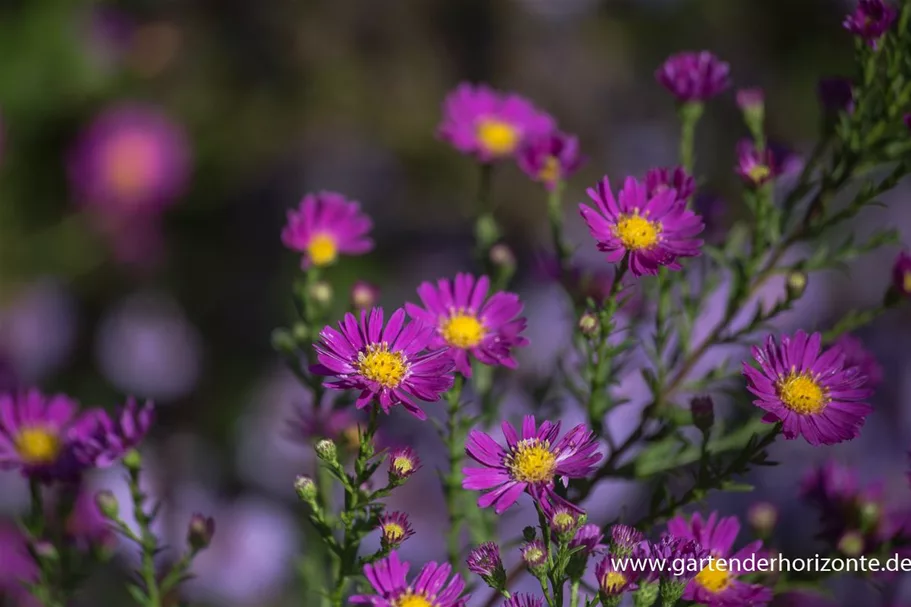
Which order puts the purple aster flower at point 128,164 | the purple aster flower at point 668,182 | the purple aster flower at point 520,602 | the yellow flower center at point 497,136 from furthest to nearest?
the purple aster flower at point 128,164 < the yellow flower center at point 497,136 < the purple aster flower at point 668,182 < the purple aster flower at point 520,602

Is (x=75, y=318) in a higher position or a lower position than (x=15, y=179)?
lower

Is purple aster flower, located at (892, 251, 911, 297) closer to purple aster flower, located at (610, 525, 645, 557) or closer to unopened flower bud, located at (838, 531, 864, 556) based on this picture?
unopened flower bud, located at (838, 531, 864, 556)

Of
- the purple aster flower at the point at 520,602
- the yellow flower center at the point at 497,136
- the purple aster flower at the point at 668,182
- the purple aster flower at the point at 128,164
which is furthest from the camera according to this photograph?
the purple aster flower at the point at 128,164

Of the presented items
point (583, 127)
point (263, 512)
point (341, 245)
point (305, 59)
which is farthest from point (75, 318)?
point (341, 245)

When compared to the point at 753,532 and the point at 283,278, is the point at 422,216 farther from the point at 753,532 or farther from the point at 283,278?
the point at 753,532

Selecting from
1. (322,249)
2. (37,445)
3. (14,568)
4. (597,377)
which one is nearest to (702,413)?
(597,377)

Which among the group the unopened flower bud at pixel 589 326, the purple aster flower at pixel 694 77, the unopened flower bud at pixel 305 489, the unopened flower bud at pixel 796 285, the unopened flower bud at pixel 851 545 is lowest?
the unopened flower bud at pixel 305 489

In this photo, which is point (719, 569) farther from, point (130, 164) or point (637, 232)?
point (130, 164)

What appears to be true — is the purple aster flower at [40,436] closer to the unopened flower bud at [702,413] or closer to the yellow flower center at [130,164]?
the unopened flower bud at [702,413]

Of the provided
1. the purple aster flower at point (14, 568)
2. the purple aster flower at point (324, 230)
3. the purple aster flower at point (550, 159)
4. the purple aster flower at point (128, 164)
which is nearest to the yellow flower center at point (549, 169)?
the purple aster flower at point (550, 159)
